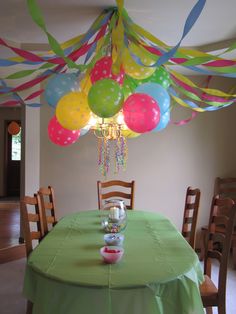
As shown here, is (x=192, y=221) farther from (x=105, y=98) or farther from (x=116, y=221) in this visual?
(x=105, y=98)

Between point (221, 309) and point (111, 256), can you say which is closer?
point (111, 256)

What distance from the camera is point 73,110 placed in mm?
2277

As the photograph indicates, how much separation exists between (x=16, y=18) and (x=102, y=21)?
0.80m

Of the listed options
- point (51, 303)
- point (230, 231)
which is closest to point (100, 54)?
point (230, 231)

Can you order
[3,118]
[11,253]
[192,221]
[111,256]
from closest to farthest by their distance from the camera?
1. [111,256]
2. [192,221]
3. [11,253]
4. [3,118]

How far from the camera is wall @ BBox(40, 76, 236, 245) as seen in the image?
420 cm

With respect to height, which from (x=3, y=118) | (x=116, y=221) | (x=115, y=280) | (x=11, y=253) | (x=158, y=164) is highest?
(x=3, y=118)

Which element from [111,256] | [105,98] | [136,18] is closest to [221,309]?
[111,256]

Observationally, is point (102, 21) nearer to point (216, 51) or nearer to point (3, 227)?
point (216, 51)

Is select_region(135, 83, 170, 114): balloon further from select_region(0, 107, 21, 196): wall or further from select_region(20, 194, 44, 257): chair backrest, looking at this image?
select_region(0, 107, 21, 196): wall

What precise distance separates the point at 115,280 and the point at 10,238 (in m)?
3.25

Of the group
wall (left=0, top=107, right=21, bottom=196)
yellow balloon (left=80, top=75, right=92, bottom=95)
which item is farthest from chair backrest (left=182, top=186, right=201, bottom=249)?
wall (left=0, top=107, right=21, bottom=196)

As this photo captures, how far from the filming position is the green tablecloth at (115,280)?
141 cm

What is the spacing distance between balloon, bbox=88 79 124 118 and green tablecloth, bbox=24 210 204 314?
892 mm
